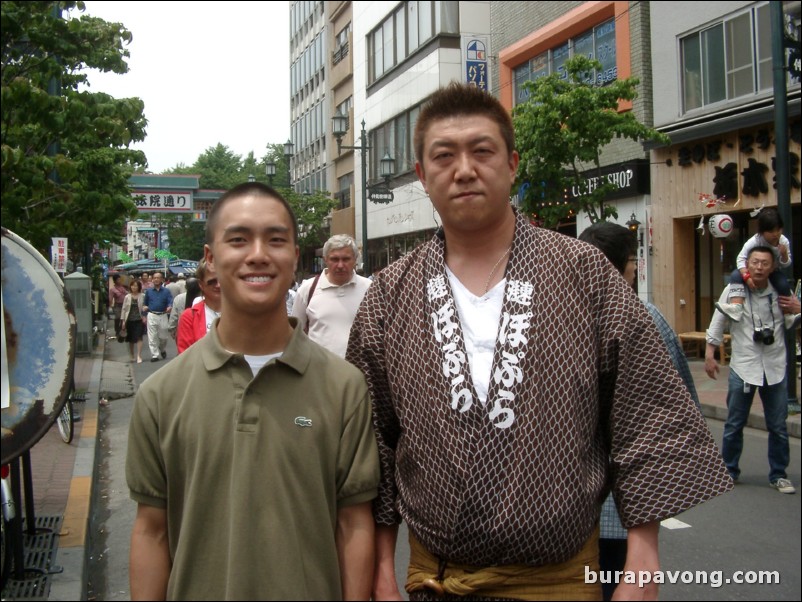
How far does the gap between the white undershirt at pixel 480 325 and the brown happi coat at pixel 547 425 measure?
30mm

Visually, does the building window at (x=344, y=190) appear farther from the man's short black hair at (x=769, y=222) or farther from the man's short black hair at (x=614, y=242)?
the man's short black hair at (x=614, y=242)

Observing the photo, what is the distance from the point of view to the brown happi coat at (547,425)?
1.96m

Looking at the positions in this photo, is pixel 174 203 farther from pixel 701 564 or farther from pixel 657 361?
pixel 657 361

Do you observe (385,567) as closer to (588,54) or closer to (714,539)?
(714,539)

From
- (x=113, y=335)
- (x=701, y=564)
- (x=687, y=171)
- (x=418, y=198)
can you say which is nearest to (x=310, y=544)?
(x=701, y=564)

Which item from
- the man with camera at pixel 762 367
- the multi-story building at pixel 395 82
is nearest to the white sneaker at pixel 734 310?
the man with camera at pixel 762 367

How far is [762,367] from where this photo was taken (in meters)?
6.33

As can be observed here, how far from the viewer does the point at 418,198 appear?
28703 mm

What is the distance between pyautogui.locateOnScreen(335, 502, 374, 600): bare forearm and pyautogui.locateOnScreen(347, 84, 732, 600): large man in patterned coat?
59 mm

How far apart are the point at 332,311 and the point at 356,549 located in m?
4.14

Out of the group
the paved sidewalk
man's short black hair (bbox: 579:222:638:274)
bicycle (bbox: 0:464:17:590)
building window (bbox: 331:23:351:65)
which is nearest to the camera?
man's short black hair (bbox: 579:222:638:274)

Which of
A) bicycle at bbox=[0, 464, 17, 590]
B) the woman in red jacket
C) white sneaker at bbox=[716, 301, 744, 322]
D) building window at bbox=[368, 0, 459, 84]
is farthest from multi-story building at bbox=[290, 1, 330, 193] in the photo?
bicycle at bbox=[0, 464, 17, 590]

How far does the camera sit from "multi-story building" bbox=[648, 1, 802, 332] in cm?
1346

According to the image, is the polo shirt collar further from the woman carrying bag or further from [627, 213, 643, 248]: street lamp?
the woman carrying bag
